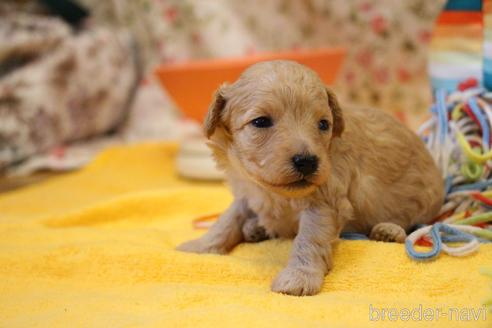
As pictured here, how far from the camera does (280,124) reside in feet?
4.98

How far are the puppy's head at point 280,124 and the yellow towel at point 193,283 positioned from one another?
0.27 meters

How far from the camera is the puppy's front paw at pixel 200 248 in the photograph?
1.79 m

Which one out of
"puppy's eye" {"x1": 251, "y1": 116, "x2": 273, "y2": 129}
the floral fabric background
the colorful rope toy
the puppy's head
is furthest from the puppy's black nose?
the floral fabric background

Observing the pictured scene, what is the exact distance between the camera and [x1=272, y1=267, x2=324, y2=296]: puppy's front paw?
143 cm

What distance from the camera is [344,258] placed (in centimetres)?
161

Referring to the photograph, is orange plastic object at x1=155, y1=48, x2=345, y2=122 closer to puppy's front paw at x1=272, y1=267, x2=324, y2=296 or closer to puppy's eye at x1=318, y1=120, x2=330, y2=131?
puppy's eye at x1=318, y1=120, x2=330, y2=131

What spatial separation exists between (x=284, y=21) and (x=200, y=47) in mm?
689

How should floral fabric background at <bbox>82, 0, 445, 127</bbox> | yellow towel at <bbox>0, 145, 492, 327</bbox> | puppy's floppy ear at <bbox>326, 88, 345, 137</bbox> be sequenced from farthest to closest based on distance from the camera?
floral fabric background at <bbox>82, 0, 445, 127</bbox> < puppy's floppy ear at <bbox>326, 88, 345, 137</bbox> < yellow towel at <bbox>0, 145, 492, 327</bbox>

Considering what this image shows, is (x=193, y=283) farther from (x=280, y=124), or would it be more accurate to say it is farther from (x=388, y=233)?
(x=388, y=233)

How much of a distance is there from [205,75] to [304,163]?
5.54 ft

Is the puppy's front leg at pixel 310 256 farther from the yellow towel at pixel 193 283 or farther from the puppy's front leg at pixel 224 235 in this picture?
the puppy's front leg at pixel 224 235

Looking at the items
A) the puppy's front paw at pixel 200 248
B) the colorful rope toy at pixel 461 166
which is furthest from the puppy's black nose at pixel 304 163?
the puppy's front paw at pixel 200 248

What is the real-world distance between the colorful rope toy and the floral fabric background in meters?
1.95

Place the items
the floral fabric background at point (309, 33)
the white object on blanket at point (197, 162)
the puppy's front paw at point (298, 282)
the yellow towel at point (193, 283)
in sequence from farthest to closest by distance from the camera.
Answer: the floral fabric background at point (309, 33) < the white object on blanket at point (197, 162) < the puppy's front paw at point (298, 282) < the yellow towel at point (193, 283)
